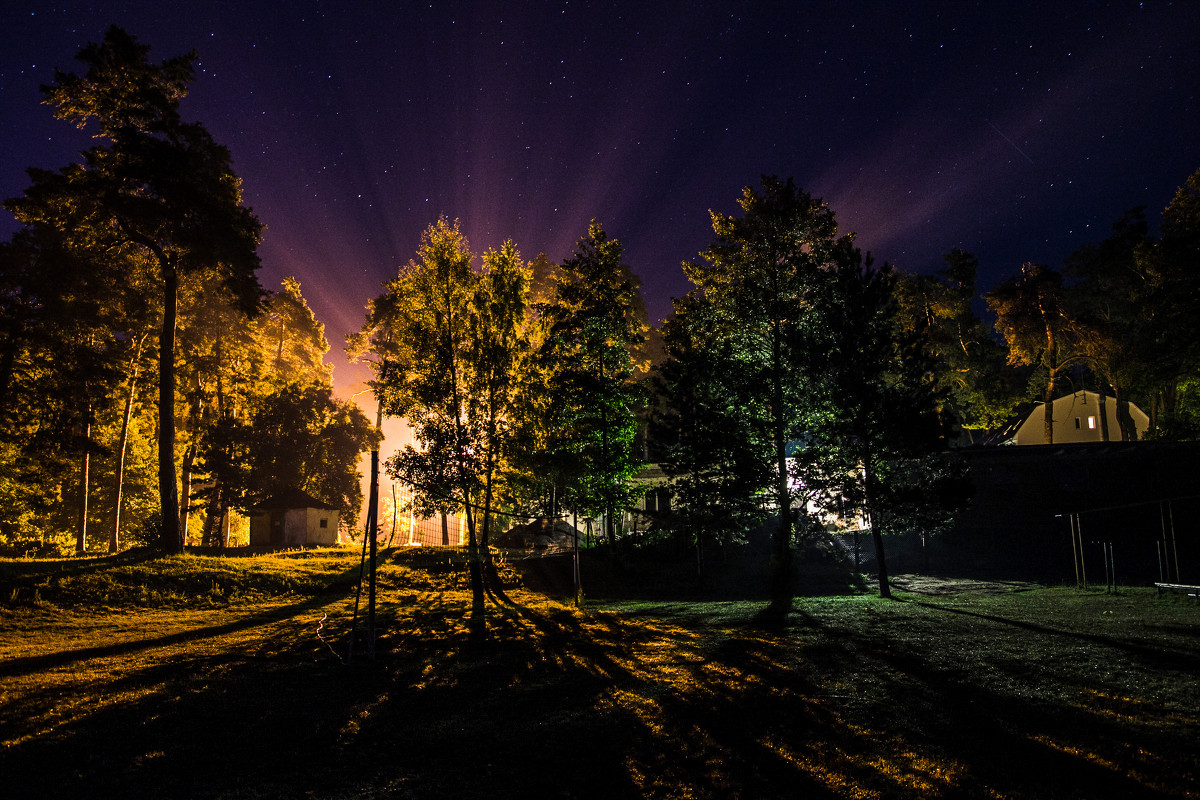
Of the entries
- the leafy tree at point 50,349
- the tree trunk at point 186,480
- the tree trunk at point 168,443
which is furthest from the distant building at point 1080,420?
the leafy tree at point 50,349

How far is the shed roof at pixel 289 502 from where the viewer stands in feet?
116

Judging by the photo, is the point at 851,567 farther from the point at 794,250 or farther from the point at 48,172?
the point at 48,172

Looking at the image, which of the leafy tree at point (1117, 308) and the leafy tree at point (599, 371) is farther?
the leafy tree at point (1117, 308)

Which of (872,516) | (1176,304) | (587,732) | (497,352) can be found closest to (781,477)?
(872,516)

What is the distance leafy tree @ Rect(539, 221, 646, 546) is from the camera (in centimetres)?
2333

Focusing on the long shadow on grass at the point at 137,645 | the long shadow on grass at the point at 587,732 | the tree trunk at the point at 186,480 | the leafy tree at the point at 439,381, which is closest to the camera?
the long shadow on grass at the point at 587,732

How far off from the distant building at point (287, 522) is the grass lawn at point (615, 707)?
22045 millimetres

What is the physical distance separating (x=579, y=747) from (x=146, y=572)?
18327 millimetres

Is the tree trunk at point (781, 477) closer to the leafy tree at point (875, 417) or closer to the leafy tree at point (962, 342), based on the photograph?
the leafy tree at point (875, 417)

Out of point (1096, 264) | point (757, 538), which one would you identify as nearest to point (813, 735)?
point (757, 538)

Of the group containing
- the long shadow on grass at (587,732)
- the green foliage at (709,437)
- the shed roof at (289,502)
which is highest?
the green foliage at (709,437)

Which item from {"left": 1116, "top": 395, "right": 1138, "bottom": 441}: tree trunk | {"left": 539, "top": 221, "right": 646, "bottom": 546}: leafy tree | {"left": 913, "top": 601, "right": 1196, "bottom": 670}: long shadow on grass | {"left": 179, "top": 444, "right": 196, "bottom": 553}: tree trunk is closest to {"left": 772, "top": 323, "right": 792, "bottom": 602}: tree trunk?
{"left": 539, "top": 221, "right": 646, "bottom": 546}: leafy tree

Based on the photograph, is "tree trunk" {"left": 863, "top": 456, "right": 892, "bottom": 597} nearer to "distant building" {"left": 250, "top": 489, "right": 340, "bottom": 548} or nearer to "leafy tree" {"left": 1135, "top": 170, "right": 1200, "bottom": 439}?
"leafy tree" {"left": 1135, "top": 170, "right": 1200, "bottom": 439}

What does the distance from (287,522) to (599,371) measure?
23.3 metres
